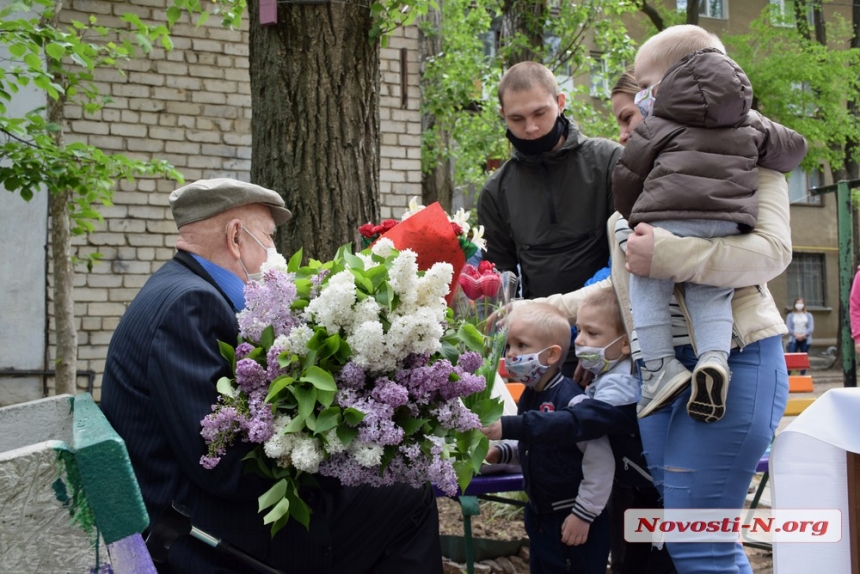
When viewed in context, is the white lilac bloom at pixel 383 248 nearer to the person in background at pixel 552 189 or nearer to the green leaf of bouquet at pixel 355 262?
the green leaf of bouquet at pixel 355 262

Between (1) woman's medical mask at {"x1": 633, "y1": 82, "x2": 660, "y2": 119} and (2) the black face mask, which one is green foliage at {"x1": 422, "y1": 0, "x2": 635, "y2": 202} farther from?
(1) woman's medical mask at {"x1": 633, "y1": 82, "x2": 660, "y2": 119}

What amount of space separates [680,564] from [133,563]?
5.41 ft

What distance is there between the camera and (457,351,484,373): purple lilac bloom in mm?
2441

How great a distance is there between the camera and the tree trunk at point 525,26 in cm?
1173

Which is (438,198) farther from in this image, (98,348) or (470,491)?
(470,491)

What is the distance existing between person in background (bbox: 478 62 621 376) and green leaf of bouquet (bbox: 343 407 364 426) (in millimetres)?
1515

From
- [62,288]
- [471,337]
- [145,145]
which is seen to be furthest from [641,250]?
[145,145]

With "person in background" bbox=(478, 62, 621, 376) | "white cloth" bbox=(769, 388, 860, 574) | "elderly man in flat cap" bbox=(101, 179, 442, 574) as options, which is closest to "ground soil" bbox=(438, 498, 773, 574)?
"person in background" bbox=(478, 62, 621, 376)

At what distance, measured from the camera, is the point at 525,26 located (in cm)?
1184

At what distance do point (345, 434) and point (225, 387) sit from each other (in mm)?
335

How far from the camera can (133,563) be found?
1.65 metres

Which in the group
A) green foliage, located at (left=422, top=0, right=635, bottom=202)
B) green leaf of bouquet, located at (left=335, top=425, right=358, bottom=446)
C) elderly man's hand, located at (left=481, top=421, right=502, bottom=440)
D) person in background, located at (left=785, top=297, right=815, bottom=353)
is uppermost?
green foliage, located at (left=422, top=0, right=635, bottom=202)

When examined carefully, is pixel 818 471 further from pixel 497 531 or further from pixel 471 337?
pixel 497 531

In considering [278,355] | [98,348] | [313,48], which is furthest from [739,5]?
[278,355]
